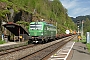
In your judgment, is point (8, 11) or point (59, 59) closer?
point (59, 59)

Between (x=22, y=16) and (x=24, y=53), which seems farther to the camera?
(x=22, y=16)

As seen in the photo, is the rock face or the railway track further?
the rock face

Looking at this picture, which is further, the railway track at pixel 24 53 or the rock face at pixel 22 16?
the rock face at pixel 22 16

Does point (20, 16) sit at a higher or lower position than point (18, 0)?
lower

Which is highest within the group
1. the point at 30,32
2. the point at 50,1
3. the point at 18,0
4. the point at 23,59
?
the point at 50,1

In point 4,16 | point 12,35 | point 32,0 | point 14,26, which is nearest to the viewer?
point 14,26

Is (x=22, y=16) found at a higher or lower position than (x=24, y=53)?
higher

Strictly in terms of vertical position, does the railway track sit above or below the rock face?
below

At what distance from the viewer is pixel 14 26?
33594 millimetres

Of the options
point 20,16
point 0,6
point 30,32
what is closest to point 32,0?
point 20,16

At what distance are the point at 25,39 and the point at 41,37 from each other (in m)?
7.26

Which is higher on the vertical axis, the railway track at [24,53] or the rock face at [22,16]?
the rock face at [22,16]

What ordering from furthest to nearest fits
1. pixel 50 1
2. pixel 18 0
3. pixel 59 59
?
pixel 50 1
pixel 18 0
pixel 59 59

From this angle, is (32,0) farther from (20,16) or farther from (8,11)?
(8,11)
